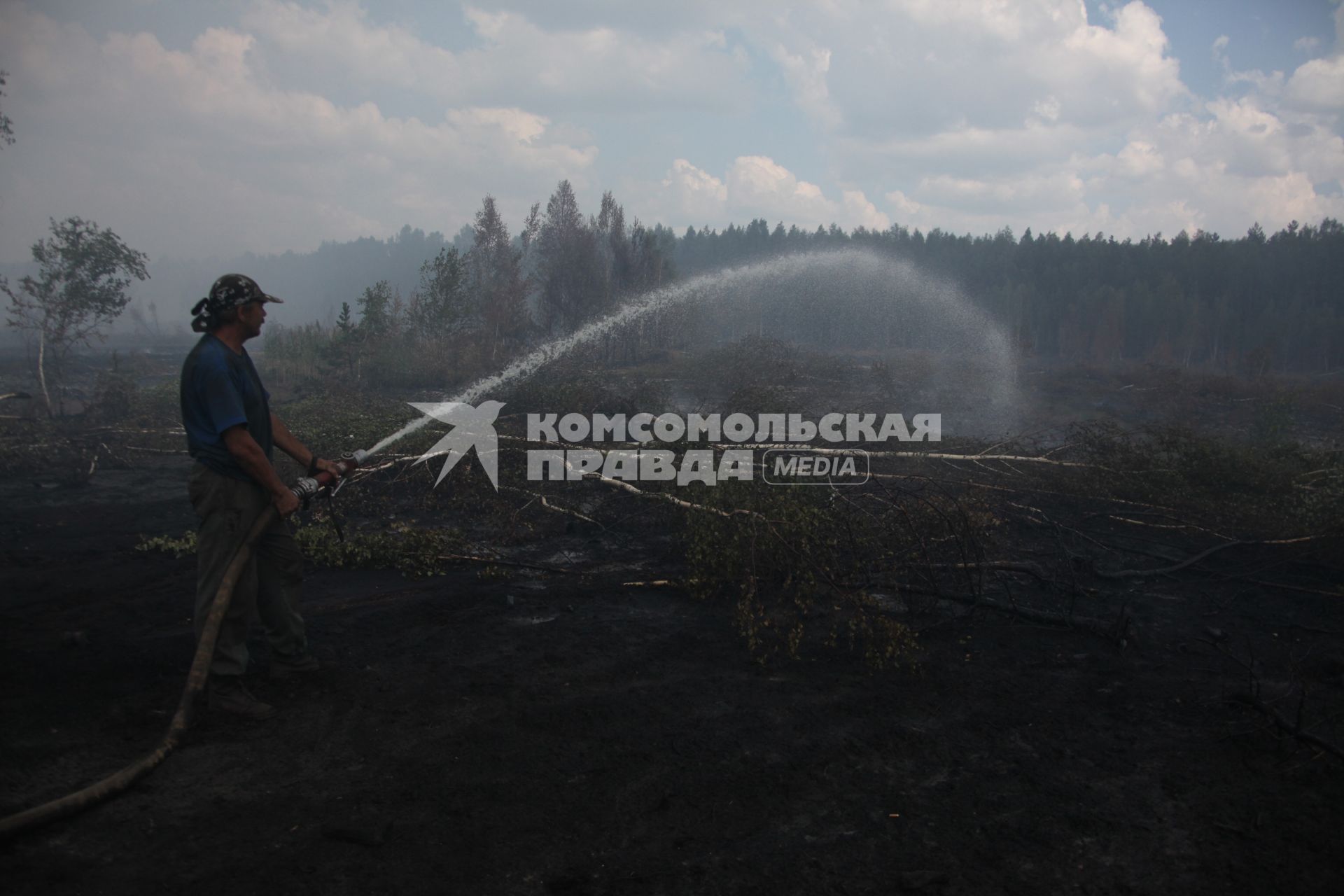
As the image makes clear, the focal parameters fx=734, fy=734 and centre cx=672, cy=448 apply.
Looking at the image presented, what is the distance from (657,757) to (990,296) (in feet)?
Result: 180

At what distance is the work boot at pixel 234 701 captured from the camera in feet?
12.4

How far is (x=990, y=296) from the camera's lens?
5212 cm

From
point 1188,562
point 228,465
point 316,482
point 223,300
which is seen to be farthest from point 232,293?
point 1188,562

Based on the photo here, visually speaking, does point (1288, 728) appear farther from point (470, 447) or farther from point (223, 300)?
point (470, 447)

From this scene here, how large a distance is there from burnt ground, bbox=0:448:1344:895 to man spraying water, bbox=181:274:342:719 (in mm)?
362

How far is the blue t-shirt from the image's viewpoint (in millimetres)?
3701

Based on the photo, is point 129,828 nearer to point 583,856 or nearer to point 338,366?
point 583,856

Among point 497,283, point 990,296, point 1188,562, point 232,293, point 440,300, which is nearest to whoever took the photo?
point 232,293

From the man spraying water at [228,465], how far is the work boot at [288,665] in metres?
0.35
